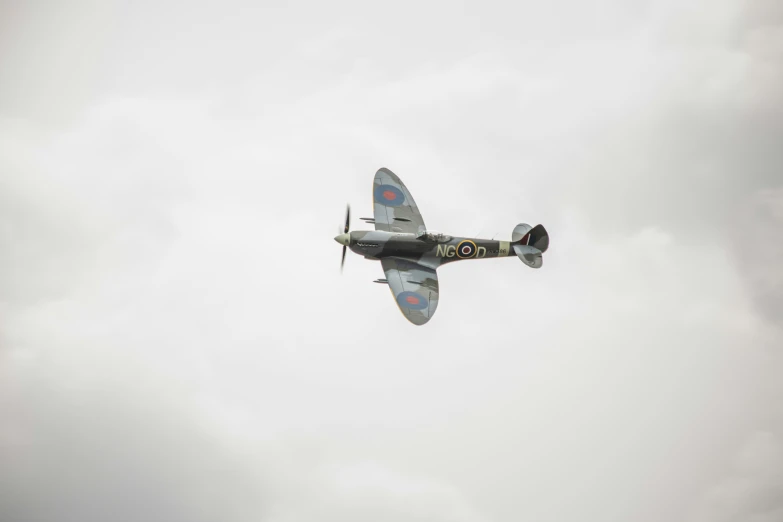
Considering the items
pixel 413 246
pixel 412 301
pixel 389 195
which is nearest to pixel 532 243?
pixel 413 246

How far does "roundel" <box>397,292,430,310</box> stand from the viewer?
43031 mm

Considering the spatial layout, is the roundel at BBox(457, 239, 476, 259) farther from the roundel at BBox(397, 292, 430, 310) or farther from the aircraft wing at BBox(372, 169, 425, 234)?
the roundel at BBox(397, 292, 430, 310)

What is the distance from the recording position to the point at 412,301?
142ft

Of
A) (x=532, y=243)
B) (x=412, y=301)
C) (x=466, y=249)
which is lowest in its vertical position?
(x=412, y=301)

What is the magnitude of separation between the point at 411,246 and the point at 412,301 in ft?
12.1

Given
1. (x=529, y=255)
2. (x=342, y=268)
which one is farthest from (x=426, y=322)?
(x=529, y=255)

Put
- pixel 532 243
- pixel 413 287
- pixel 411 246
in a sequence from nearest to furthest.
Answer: pixel 413 287 → pixel 411 246 → pixel 532 243

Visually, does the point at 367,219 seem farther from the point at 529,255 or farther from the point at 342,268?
the point at 529,255

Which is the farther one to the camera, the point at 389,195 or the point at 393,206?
the point at 389,195

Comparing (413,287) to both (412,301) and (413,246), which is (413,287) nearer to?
(412,301)

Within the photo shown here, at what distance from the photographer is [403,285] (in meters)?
44.2

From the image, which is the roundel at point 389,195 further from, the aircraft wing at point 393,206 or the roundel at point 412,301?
the roundel at point 412,301

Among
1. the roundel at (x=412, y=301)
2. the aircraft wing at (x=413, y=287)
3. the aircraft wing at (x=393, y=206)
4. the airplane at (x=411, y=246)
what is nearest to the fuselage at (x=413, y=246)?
the airplane at (x=411, y=246)

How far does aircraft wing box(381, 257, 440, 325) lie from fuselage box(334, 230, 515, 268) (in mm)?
444
